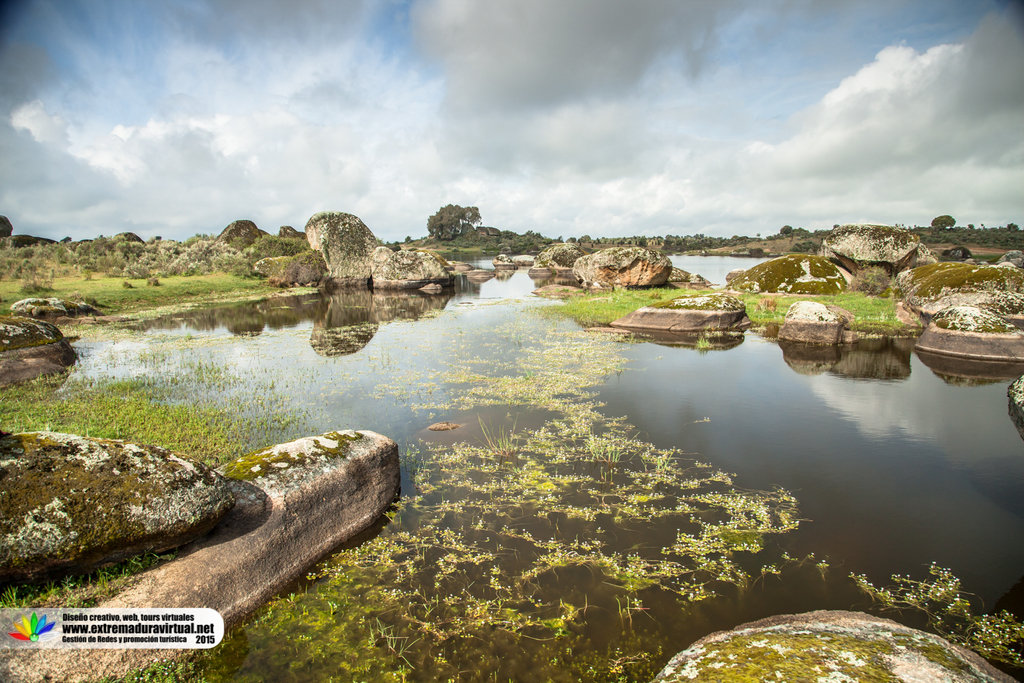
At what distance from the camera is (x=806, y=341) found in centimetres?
1742

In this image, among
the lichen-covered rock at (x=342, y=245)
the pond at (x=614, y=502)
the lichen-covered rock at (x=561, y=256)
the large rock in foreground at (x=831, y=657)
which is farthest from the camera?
the lichen-covered rock at (x=561, y=256)

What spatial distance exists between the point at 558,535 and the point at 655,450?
321cm

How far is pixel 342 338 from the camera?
1942 cm

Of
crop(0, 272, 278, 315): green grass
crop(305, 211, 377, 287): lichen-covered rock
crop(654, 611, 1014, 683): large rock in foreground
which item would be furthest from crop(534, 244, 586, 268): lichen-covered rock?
crop(654, 611, 1014, 683): large rock in foreground

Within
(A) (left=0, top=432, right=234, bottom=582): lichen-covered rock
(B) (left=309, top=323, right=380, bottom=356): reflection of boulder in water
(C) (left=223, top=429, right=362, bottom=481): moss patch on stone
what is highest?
(A) (left=0, top=432, right=234, bottom=582): lichen-covered rock

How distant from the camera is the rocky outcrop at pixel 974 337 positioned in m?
14.4

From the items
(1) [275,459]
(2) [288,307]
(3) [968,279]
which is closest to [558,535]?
(1) [275,459]

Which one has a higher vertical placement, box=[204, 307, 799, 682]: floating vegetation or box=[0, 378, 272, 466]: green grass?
box=[0, 378, 272, 466]: green grass

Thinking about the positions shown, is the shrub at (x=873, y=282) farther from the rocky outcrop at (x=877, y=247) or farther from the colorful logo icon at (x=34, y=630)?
the colorful logo icon at (x=34, y=630)

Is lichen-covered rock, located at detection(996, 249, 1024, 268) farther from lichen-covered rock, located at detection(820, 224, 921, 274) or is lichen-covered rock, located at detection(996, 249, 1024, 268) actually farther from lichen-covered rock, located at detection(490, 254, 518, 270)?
lichen-covered rock, located at detection(490, 254, 518, 270)

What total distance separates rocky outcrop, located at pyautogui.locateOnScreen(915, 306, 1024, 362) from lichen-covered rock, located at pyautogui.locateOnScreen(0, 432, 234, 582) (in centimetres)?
Answer: 2016

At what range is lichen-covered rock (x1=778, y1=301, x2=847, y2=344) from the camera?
17.1m

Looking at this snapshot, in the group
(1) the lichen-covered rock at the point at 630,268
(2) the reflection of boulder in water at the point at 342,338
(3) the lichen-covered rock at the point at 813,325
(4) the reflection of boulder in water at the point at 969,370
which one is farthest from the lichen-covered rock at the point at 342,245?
(4) the reflection of boulder in water at the point at 969,370

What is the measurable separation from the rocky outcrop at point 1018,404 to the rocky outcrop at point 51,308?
31101 millimetres
